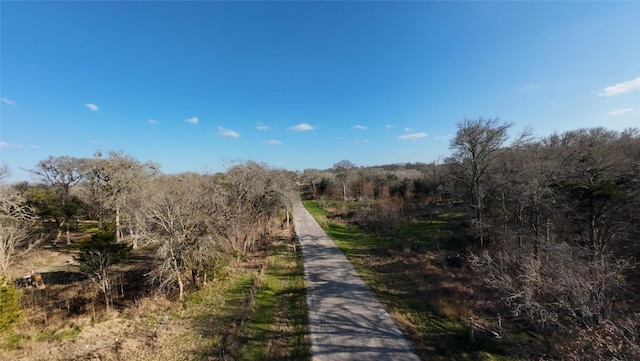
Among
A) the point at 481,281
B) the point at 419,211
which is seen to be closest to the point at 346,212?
the point at 419,211

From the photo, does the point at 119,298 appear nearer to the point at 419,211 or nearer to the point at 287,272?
the point at 287,272

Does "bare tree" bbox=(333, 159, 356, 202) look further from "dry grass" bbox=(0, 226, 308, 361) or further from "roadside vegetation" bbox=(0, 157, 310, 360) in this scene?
"dry grass" bbox=(0, 226, 308, 361)

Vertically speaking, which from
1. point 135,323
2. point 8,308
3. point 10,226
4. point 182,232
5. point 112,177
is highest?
point 112,177

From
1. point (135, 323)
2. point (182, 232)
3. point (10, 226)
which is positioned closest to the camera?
point (135, 323)

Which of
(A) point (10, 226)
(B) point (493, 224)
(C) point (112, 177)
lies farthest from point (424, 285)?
(C) point (112, 177)

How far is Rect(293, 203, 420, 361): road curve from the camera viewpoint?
886cm

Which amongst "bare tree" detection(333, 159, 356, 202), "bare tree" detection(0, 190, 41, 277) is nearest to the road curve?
"bare tree" detection(0, 190, 41, 277)

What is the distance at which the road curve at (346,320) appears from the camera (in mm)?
8859

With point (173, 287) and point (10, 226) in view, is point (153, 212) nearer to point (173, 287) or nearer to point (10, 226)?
point (173, 287)

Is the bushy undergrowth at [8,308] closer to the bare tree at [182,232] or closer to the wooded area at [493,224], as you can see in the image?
the wooded area at [493,224]

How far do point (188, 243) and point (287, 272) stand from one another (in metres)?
6.26

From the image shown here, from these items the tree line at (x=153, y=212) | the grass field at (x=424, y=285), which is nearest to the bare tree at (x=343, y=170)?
the tree line at (x=153, y=212)

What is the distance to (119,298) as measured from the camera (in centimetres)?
1528

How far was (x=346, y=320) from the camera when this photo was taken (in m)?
10.9
